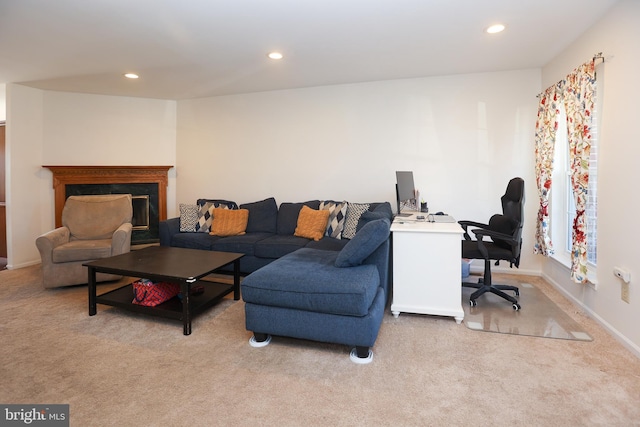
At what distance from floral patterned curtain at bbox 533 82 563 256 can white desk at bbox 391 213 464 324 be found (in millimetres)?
1423

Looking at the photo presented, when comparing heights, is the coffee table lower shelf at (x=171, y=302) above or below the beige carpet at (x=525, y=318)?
above

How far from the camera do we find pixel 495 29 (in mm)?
2906

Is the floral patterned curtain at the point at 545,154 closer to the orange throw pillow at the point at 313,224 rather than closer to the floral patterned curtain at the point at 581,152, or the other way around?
the floral patterned curtain at the point at 581,152

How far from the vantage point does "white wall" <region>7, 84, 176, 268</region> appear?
448 centimetres

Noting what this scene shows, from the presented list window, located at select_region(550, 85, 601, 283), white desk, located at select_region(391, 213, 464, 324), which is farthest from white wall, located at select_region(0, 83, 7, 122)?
window, located at select_region(550, 85, 601, 283)

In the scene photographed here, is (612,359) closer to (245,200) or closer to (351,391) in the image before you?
(351,391)

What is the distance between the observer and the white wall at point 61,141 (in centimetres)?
448

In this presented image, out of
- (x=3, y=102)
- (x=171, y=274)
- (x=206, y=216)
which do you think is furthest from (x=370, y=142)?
(x=3, y=102)

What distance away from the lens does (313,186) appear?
15.7 ft

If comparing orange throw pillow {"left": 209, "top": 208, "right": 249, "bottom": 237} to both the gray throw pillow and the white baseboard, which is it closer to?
the gray throw pillow

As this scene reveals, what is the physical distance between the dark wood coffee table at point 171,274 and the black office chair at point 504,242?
2.13m

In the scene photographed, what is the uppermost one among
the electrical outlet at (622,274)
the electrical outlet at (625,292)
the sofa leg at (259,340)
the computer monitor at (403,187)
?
the computer monitor at (403,187)

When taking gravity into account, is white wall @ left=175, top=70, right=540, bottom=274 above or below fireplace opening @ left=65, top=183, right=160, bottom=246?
above

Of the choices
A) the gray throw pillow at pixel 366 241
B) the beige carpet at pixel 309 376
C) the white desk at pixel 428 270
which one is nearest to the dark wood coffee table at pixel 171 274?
the beige carpet at pixel 309 376
